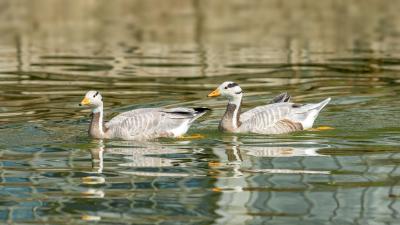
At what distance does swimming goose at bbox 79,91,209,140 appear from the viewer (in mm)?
15578

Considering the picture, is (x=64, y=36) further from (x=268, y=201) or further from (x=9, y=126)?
(x=268, y=201)

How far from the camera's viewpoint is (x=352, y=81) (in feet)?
71.3

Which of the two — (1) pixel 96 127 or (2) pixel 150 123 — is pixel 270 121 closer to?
(2) pixel 150 123

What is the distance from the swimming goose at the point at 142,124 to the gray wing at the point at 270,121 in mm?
804

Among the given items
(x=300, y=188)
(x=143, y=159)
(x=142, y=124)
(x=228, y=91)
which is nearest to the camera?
(x=300, y=188)

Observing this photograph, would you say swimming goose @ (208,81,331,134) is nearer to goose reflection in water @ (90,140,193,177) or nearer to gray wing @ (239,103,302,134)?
gray wing @ (239,103,302,134)

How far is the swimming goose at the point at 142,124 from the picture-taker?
1558 centimetres

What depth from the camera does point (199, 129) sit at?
16.7 meters

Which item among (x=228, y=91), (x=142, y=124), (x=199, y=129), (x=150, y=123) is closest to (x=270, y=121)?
(x=228, y=91)

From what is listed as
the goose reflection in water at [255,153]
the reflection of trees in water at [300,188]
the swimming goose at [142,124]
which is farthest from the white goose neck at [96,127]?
the reflection of trees in water at [300,188]

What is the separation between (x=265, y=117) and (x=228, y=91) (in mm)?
714

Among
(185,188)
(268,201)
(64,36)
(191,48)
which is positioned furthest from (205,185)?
(64,36)

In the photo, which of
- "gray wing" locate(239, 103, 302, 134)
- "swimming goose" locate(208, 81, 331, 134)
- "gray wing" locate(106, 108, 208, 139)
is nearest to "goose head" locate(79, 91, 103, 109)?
"gray wing" locate(106, 108, 208, 139)

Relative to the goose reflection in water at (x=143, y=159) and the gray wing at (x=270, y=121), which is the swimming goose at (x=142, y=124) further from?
the gray wing at (x=270, y=121)
